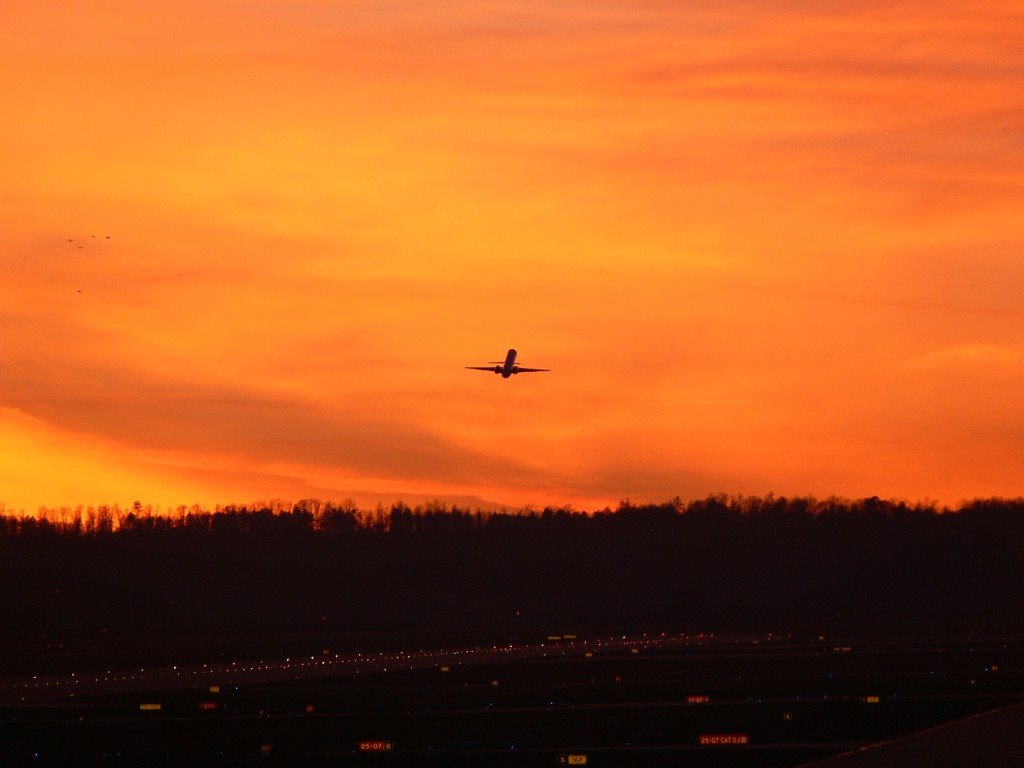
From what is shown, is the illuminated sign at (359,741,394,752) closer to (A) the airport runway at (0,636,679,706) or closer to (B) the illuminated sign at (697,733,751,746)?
(B) the illuminated sign at (697,733,751,746)

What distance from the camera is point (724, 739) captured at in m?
46.1

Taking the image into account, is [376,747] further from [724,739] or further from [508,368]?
[508,368]

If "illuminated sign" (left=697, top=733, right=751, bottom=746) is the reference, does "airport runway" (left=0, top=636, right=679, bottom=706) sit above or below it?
above

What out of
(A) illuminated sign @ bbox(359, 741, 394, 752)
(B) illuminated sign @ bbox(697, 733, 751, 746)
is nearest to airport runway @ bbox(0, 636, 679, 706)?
(A) illuminated sign @ bbox(359, 741, 394, 752)

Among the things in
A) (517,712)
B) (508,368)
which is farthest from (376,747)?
(508,368)

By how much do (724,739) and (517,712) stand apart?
13.2 m

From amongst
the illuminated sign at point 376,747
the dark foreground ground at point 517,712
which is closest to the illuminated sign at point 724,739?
the dark foreground ground at point 517,712

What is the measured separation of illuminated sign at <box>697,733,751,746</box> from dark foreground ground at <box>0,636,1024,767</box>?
3.3 inches

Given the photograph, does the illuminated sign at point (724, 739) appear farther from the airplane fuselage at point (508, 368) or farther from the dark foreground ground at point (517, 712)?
the airplane fuselage at point (508, 368)

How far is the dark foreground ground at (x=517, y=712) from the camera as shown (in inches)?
1754

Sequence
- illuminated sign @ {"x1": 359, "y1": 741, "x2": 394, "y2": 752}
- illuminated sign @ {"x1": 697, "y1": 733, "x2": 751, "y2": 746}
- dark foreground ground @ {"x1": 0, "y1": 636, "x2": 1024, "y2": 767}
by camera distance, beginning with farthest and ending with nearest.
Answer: illuminated sign @ {"x1": 359, "y1": 741, "x2": 394, "y2": 752}
illuminated sign @ {"x1": 697, "y1": 733, "x2": 751, "y2": 746}
dark foreground ground @ {"x1": 0, "y1": 636, "x2": 1024, "y2": 767}

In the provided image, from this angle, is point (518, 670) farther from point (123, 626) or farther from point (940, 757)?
point (123, 626)

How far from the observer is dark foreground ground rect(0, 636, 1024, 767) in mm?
44562

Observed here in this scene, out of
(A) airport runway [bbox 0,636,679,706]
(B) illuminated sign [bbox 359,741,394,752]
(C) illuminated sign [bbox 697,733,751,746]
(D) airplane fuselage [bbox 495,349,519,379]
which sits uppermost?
(D) airplane fuselage [bbox 495,349,519,379]
